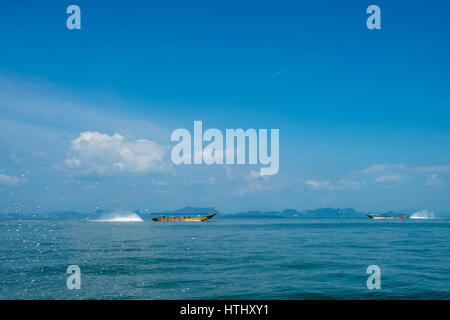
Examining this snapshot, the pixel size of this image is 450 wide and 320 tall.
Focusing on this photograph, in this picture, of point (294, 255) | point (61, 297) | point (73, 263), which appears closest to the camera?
point (61, 297)

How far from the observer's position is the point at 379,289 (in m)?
20.5

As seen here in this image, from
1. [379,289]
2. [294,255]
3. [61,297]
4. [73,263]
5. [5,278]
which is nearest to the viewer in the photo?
[61,297]

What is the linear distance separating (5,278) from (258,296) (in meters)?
17.6

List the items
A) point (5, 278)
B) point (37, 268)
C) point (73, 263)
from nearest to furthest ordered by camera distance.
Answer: point (5, 278), point (37, 268), point (73, 263)

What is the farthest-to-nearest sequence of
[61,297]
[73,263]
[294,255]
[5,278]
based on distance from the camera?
[294,255] < [73,263] < [5,278] < [61,297]

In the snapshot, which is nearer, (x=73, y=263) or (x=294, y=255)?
(x=73, y=263)

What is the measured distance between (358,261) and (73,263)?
26.6 metres
